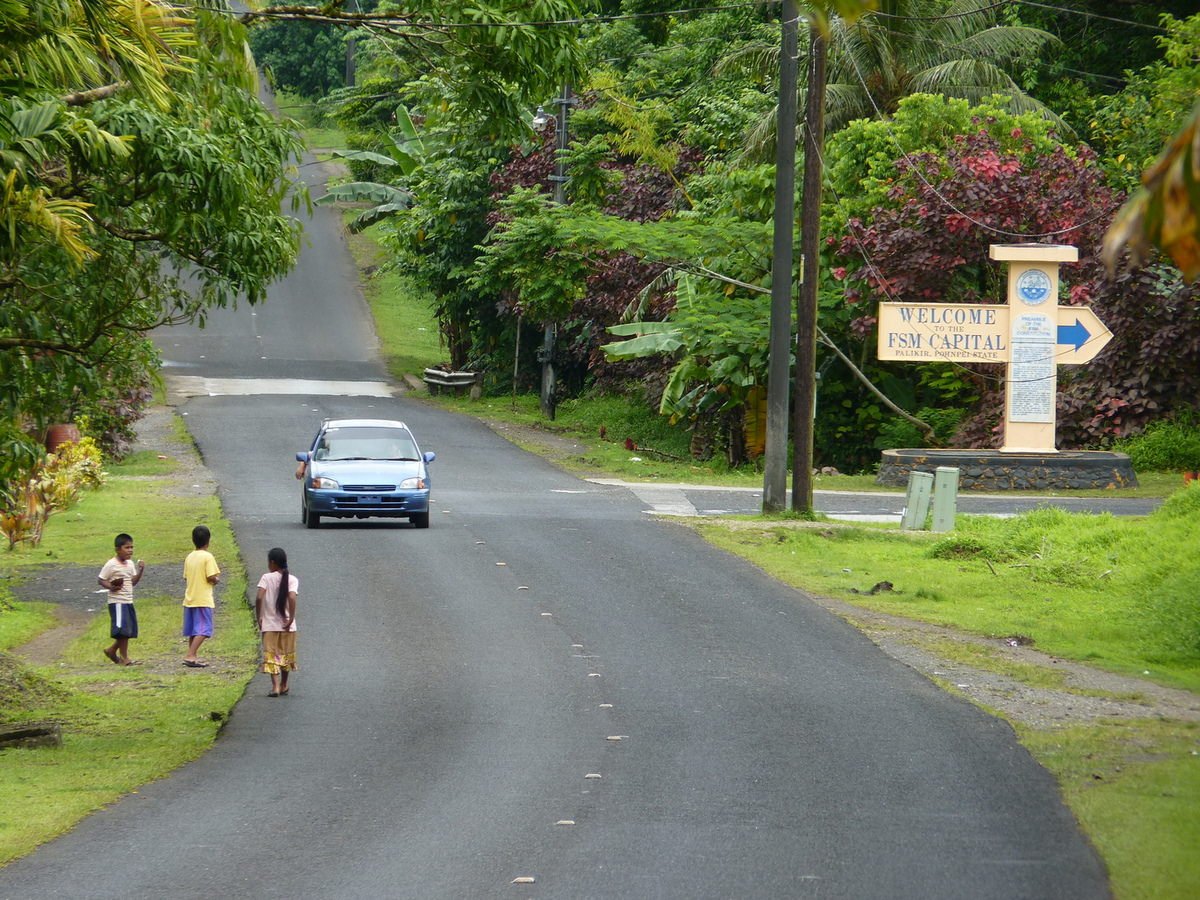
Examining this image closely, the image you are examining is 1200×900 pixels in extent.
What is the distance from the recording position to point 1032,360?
1120 inches

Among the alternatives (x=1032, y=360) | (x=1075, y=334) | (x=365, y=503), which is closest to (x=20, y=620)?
(x=365, y=503)

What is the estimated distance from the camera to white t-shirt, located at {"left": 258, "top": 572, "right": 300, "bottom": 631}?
12.7 meters

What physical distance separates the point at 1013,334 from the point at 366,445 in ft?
40.3

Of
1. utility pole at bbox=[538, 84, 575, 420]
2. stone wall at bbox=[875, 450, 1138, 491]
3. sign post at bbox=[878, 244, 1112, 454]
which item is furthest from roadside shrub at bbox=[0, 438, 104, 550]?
utility pole at bbox=[538, 84, 575, 420]

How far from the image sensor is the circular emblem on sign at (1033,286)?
2831 cm

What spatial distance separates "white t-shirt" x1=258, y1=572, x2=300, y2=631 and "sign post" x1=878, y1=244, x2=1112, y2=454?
17617mm

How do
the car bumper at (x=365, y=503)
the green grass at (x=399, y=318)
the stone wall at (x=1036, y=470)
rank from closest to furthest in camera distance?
the car bumper at (x=365, y=503)
the stone wall at (x=1036, y=470)
the green grass at (x=399, y=318)

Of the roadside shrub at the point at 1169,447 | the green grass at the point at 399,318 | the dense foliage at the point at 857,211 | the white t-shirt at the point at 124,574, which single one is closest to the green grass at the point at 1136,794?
the white t-shirt at the point at 124,574

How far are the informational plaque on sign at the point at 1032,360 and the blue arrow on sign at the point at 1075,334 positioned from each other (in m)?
0.16

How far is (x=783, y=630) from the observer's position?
1573 centimetres

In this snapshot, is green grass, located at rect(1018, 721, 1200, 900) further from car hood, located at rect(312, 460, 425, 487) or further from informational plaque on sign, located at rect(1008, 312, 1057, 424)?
informational plaque on sign, located at rect(1008, 312, 1057, 424)

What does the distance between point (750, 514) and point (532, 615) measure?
9.10 meters

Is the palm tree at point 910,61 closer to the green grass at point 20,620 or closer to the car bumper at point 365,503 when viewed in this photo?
the car bumper at point 365,503

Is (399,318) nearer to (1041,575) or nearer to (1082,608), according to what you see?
(1041,575)
